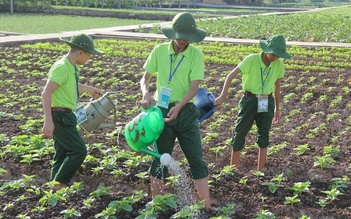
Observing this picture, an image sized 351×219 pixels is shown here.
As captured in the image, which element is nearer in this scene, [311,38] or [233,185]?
[233,185]

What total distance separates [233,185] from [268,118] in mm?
720

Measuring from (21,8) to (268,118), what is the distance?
1176 inches

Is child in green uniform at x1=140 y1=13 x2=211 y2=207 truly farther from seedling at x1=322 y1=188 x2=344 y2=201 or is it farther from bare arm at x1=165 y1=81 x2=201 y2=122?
seedling at x1=322 y1=188 x2=344 y2=201

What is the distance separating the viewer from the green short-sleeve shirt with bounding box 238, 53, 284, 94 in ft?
19.8

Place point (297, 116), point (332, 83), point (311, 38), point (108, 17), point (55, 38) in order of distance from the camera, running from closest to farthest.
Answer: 1. point (297, 116)
2. point (332, 83)
3. point (55, 38)
4. point (311, 38)
5. point (108, 17)

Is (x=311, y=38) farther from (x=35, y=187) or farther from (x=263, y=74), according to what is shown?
(x=35, y=187)

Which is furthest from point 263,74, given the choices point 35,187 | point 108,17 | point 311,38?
point 108,17

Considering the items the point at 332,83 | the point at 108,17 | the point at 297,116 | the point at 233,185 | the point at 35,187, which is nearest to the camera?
the point at 35,187

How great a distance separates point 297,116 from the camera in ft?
30.4

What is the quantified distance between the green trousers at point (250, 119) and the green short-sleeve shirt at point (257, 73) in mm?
105

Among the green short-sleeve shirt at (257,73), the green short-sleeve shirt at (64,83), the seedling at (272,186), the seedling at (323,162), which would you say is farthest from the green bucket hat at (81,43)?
the seedling at (323,162)

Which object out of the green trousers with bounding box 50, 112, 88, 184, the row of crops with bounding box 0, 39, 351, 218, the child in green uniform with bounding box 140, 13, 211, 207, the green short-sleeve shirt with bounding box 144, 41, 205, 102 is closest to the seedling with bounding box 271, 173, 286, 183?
the row of crops with bounding box 0, 39, 351, 218

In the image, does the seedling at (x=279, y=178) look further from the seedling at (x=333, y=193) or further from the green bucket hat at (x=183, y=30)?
the green bucket hat at (x=183, y=30)

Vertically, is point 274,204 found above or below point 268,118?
below
